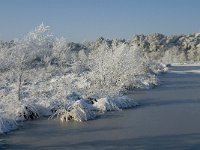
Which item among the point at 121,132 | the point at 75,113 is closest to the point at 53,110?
the point at 75,113

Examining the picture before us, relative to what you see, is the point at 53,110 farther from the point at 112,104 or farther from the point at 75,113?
the point at 112,104

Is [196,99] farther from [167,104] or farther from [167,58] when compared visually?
[167,58]

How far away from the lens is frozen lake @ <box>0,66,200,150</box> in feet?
57.4

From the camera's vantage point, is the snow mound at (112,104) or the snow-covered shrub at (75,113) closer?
the snow-covered shrub at (75,113)

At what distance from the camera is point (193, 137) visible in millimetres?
18750

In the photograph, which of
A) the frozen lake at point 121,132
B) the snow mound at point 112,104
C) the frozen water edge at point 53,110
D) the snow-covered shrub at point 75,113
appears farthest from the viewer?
the snow mound at point 112,104

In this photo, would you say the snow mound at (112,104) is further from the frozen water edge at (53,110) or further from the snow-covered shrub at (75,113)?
the snow-covered shrub at (75,113)

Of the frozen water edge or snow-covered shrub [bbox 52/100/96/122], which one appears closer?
the frozen water edge

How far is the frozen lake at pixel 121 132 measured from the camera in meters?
17.5

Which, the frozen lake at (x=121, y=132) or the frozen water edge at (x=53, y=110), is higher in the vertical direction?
the frozen water edge at (x=53, y=110)

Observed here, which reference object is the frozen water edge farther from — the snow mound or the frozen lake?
the frozen lake

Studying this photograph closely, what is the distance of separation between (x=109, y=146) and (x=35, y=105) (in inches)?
352

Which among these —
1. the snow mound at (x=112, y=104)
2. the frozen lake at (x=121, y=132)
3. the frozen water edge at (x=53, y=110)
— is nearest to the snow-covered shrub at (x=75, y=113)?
the frozen water edge at (x=53, y=110)

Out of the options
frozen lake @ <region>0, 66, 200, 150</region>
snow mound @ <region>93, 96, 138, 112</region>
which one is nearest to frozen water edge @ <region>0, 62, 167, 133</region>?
snow mound @ <region>93, 96, 138, 112</region>
